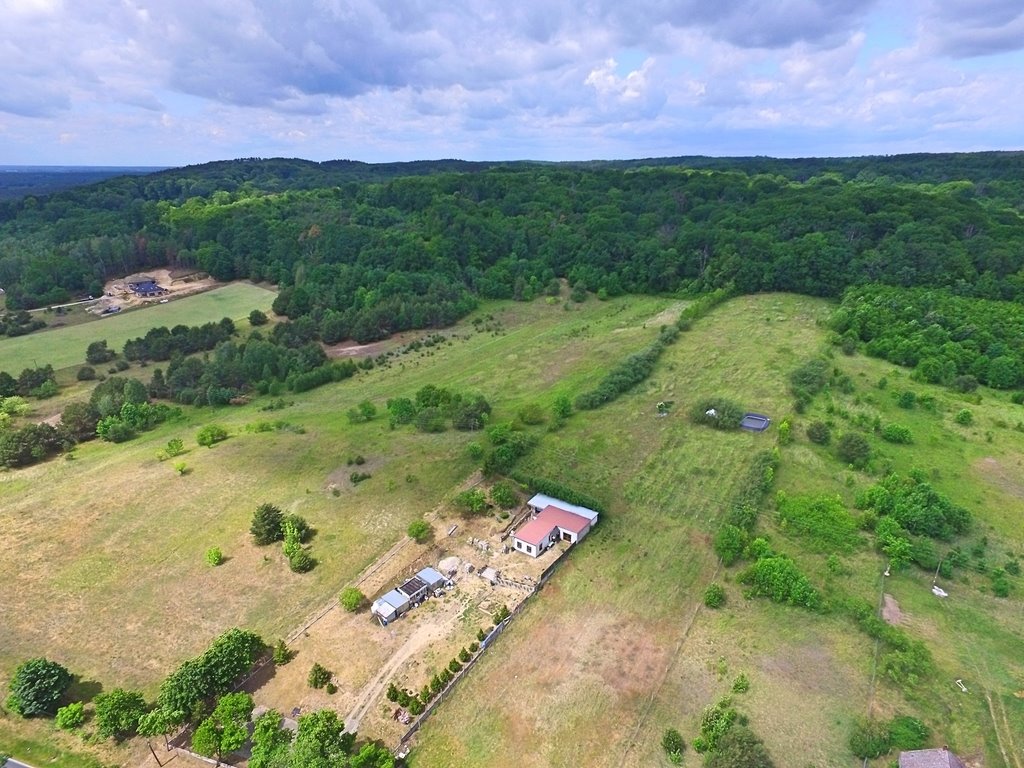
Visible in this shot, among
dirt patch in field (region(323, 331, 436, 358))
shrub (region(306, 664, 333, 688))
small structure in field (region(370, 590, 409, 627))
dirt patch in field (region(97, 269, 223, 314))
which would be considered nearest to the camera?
shrub (region(306, 664, 333, 688))

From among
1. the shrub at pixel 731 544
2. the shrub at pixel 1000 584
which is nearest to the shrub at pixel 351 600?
the shrub at pixel 731 544

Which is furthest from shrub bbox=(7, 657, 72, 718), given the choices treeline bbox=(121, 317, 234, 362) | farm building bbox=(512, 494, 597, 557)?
treeline bbox=(121, 317, 234, 362)

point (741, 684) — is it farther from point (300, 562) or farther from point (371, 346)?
point (371, 346)

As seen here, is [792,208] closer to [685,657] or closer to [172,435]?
[685,657]

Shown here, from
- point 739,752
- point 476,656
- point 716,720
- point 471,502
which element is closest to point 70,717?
point 476,656

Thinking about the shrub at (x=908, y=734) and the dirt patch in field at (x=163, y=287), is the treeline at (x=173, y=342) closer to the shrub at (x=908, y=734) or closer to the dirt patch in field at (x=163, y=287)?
the dirt patch in field at (x=163, y=287)

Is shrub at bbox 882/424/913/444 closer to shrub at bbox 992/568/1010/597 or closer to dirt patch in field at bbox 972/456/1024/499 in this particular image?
dirt patch in field at bbox 972/456/1024/499
